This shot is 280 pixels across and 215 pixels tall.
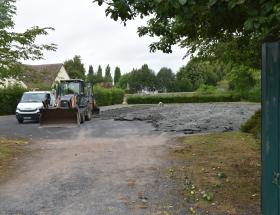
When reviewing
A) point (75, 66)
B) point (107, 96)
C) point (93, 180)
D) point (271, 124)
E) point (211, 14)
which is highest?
point (75, 66)

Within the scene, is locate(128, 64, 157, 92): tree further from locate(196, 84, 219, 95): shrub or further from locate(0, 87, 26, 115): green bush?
locate(0, 87, 26, 115): green bush

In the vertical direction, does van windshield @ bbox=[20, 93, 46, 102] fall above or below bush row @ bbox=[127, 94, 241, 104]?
above

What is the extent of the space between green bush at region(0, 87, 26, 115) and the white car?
1019 cm

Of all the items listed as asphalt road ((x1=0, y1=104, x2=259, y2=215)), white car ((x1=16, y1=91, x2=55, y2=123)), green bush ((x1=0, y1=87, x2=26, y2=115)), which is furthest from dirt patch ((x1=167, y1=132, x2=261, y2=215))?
green bush ((x1=0, y1=87, x2=26, y2=115))

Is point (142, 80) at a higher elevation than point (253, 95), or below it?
higher

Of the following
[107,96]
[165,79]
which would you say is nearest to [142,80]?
[165,79]

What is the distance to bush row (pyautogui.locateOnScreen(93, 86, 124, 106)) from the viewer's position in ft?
178

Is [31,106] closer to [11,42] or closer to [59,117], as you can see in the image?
[59,117]

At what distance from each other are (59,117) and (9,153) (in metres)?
10.2

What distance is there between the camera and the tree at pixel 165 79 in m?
91.2

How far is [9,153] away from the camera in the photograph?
45.1 ft

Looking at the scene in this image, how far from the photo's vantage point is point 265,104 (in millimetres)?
5355

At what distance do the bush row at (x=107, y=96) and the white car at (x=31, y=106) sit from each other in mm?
24003

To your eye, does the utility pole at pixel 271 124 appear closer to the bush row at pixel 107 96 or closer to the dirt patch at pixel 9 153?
the dirt patch at pixel 9 153
